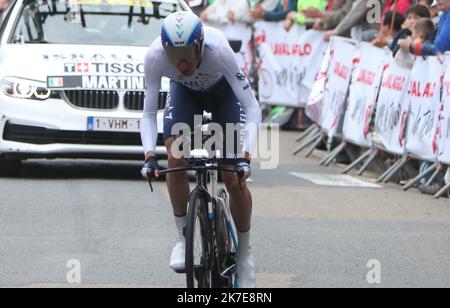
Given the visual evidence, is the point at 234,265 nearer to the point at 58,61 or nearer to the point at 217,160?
the point at 217,160

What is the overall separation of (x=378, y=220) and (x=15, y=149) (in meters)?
3.79

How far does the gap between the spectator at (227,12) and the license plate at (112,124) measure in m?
10.6

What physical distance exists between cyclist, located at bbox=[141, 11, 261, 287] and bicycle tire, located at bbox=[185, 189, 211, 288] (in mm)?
266

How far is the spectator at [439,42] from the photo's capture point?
14.1 meters

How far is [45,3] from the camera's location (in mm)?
14750

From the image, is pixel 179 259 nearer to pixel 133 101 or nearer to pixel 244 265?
pixel 244 265

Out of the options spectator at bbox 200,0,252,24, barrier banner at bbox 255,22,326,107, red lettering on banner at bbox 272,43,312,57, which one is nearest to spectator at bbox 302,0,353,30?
barrier banner at bbox 255,22,326,107

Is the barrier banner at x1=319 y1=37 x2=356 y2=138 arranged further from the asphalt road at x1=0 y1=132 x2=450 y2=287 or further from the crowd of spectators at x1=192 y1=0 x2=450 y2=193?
the asphalt road at x1=0 y1=132 x2=450 y2=287

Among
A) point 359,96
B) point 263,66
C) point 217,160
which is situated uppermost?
point 217,160

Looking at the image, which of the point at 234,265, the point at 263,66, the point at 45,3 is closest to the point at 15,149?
the point at 45,3

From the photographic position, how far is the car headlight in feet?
44.1

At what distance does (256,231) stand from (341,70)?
269 inches

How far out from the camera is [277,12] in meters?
22.7
